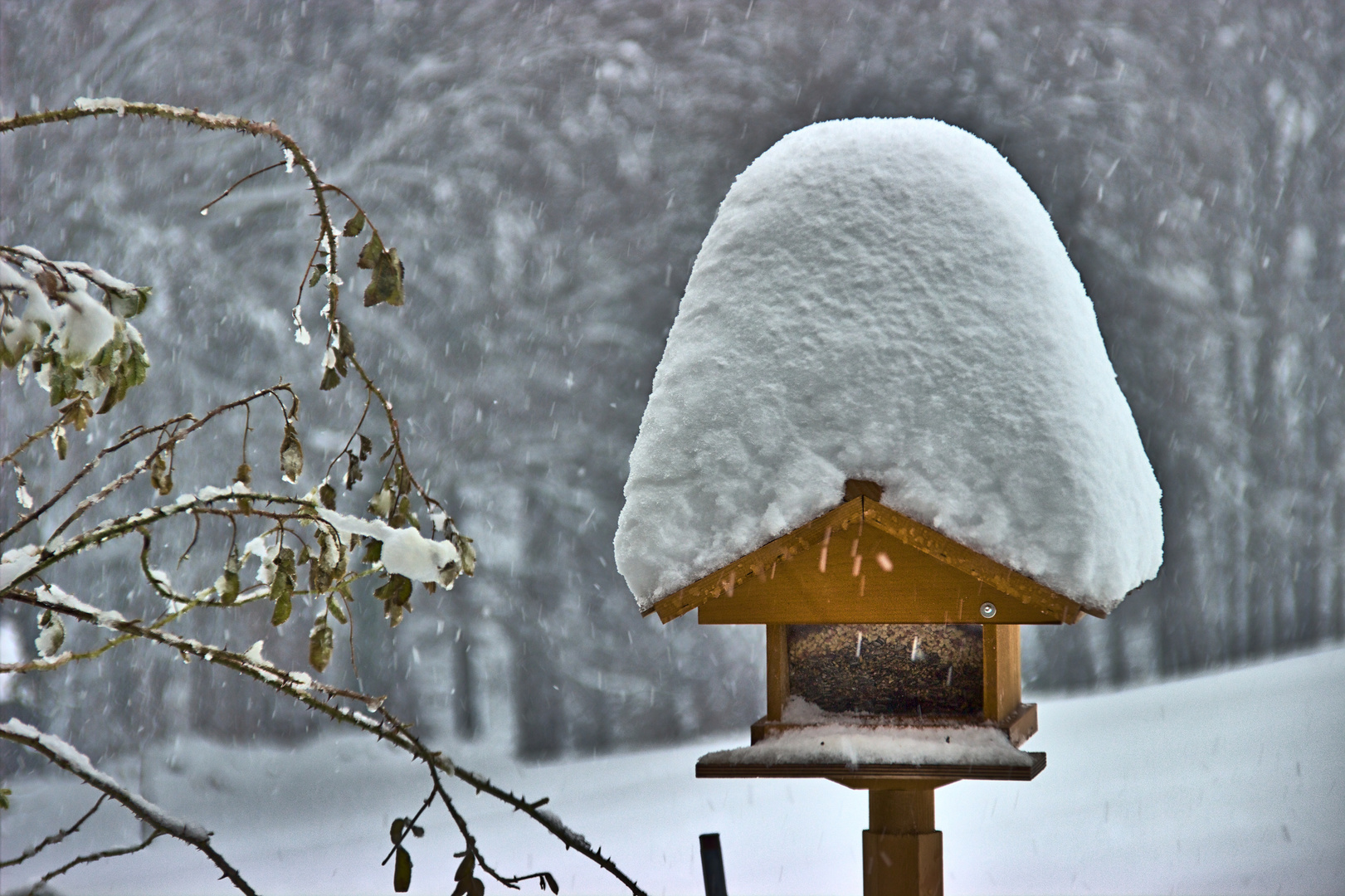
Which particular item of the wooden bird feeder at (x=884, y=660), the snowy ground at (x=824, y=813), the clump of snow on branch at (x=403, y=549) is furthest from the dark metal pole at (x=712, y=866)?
the snowy ground at (x=824, y=813)

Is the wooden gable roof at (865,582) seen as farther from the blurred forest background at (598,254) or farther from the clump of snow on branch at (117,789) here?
the blurred forest background at (598,254)

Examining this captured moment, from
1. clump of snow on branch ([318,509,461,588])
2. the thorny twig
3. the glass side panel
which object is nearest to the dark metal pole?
the glass side panel

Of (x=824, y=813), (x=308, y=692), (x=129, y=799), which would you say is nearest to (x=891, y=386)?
(x=308, y=692)

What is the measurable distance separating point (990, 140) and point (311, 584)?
408 centimetres

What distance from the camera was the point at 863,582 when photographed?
1.40m

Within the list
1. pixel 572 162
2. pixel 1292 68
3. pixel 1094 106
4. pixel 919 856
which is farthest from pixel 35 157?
pixel 1292 68

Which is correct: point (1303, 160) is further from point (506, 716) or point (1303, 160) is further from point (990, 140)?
point (506, 716)

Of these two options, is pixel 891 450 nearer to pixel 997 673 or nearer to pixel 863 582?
pixel 863 582

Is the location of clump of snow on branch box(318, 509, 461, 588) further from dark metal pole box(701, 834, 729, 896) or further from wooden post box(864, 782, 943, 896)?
wooden post box(864, 782, 943, 896)

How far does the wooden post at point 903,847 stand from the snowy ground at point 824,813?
7.17 feet

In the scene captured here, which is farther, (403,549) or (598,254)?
(598,254)

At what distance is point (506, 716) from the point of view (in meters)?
4.48

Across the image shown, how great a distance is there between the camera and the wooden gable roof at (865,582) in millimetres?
1298

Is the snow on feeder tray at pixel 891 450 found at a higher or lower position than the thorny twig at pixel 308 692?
higher
